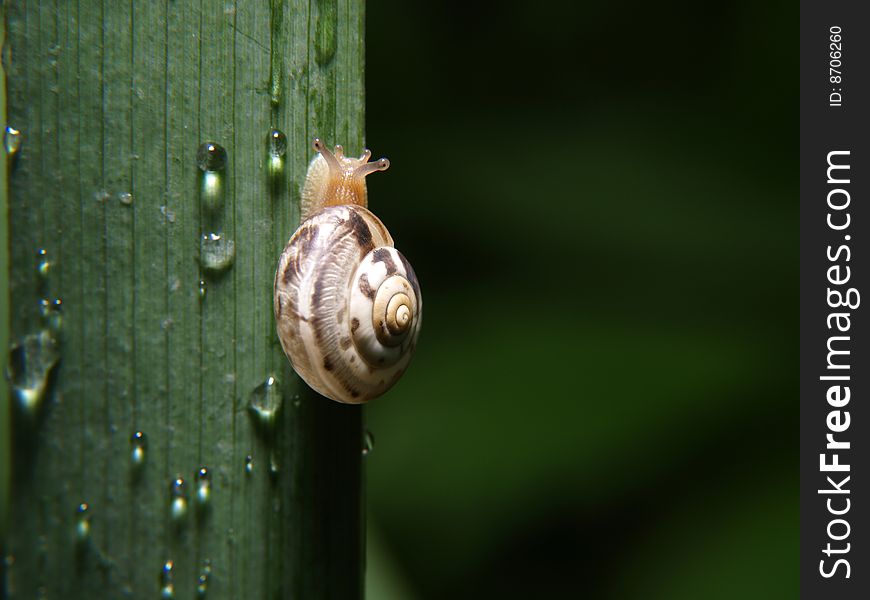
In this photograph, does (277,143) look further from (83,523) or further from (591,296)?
(591,296)

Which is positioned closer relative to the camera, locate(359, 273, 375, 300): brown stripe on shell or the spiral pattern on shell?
the spiral pattern on shell

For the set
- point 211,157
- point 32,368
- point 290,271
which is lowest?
point 32,368

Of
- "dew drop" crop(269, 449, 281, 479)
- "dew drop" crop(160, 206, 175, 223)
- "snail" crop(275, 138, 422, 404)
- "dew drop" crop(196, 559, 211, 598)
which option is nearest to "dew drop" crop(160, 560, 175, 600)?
"dew drop" crop(196, 559, 211, 598)

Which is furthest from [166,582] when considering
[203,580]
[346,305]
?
[346,305]

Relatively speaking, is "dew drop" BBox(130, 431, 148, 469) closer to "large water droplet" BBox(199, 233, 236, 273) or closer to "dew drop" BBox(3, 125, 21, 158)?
"large water droplet" BBox(199, 233, 236, 273)

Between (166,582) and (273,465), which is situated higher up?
(273,465)

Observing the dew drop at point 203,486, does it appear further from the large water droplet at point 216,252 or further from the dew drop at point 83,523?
the large water droplet at point 216,252

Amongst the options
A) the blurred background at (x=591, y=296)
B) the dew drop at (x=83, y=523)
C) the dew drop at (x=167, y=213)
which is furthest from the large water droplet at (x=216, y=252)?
the blurred background at (x=591, y=296)
